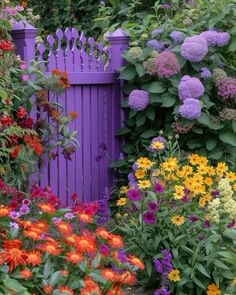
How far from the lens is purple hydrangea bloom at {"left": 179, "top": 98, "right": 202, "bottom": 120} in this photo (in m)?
4.64

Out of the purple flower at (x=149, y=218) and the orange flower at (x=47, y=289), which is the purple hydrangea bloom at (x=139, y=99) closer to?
the purple flower at (x=149, y=218)

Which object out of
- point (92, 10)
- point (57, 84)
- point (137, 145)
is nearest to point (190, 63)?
point (137, 145)

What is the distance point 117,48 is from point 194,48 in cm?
72

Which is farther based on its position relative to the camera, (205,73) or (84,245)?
(205,73)

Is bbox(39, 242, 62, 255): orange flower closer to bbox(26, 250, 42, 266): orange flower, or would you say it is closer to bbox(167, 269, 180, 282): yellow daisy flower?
bbox(26, 250, 42, 266): orange flower

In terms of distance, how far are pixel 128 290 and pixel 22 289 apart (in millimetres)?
1373

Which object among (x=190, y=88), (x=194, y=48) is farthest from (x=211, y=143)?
(x=194, y=48)

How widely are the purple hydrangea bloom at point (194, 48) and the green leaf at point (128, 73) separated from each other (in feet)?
1.42

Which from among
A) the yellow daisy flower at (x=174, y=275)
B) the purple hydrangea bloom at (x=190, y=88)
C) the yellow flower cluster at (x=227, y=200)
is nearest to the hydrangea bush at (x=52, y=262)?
the yellow daisy flower at (x=174, y=275)

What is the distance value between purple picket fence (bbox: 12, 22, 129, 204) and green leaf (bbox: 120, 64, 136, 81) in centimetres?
16

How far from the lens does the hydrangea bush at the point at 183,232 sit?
346cm

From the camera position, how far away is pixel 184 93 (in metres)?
4.69

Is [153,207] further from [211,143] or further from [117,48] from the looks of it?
[117,48]

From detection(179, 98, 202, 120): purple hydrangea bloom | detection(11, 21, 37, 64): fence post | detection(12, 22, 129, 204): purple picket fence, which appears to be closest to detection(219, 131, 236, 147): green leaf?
detection(179, 98, 202, 120): purple hydrangea bloom
